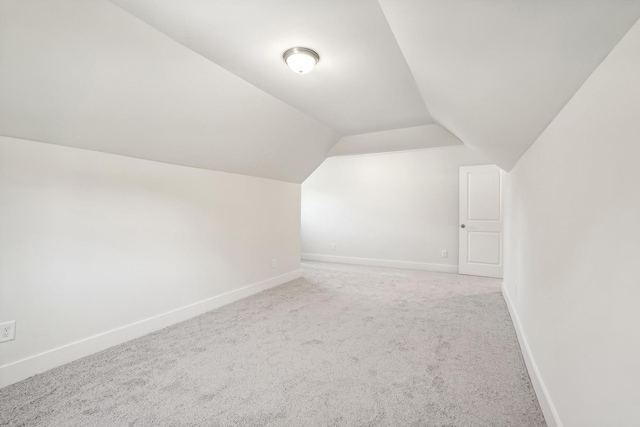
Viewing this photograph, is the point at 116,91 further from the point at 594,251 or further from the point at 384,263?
the point at 384,263

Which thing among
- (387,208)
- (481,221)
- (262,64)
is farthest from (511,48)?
(387,208)

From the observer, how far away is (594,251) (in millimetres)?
1002

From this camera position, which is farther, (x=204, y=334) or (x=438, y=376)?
(x=204, y=334)

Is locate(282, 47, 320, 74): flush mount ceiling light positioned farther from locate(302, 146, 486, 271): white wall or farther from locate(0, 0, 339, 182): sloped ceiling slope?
locate(302, 146, 486, 271): white wall

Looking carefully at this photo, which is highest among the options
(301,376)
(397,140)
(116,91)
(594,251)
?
(397,140)

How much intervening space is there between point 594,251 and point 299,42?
1.91 metres

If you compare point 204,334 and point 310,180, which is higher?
point 310,180

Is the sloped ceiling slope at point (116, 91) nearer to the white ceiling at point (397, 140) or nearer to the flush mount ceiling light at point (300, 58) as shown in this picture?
the flush mount ceiling light at point (300, 58)

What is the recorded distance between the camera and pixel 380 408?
1606 millimetres

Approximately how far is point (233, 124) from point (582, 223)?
8.81 feet

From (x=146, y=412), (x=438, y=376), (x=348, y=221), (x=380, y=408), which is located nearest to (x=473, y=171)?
(x=348, y=221)

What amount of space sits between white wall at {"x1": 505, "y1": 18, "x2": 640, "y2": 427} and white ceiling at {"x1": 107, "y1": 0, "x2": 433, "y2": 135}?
45.7 inches

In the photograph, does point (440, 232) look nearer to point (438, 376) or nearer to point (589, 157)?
point (438, 376)

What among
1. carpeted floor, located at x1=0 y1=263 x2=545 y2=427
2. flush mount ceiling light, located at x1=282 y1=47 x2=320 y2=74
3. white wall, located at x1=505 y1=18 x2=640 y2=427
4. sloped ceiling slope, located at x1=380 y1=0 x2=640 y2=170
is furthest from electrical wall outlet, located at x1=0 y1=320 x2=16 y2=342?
white wall, located at x1=505 y1=18 x2=640 y2=427
